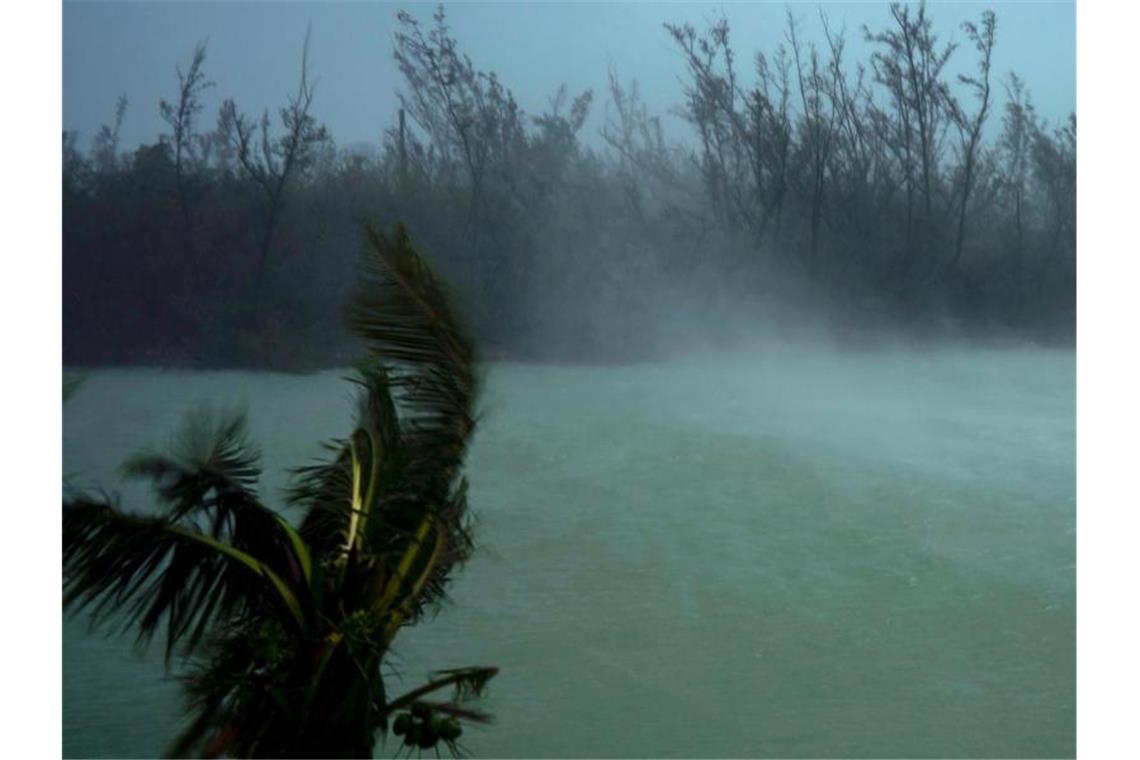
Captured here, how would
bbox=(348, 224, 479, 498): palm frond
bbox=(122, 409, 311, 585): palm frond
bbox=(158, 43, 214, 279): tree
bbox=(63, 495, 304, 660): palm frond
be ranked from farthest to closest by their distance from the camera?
A: bbox=(158, 43, 214, 279): tree
bbox=(348, 224, 479, 498): palm frond
bbox=(122, 409, 311, 585): palm frond
bbox=(63, 495, 304, 660): palm frond

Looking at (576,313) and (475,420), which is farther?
(576,313)

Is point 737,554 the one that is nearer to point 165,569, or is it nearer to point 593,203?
point 593,203

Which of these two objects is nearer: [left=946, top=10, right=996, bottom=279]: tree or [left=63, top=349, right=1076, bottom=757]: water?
[left=63, top=349, right=1076, bottom=757]: water

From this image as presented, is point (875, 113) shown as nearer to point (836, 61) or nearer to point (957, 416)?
point (836, 61)

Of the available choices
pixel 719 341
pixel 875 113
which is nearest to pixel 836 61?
pixel 875 113

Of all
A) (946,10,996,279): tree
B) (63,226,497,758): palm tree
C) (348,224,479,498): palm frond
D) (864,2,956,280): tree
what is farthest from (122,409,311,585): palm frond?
(946,10,996,279): tree

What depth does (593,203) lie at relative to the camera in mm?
5152

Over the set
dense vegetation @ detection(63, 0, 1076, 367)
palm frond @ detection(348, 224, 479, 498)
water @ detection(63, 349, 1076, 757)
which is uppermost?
dense vegetation @ detection(63, 0, 1076, 367)

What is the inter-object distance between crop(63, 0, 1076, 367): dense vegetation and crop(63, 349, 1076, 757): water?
0.17 m

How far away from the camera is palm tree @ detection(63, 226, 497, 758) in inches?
143

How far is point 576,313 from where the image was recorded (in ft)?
16.9

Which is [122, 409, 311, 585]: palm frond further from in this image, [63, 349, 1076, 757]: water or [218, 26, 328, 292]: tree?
[218, 26, 328, 292]: tree

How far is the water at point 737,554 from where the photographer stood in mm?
A: 4766

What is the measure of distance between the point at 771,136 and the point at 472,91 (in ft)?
3.48
